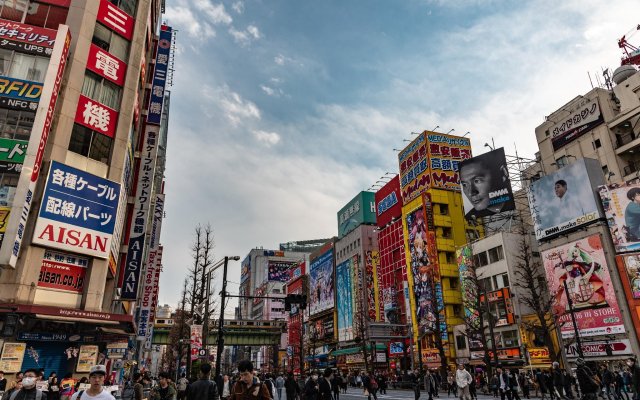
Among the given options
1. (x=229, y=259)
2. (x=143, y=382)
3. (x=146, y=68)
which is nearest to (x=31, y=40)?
(x=146, y=68)

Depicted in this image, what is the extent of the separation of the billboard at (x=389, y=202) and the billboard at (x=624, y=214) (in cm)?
3062

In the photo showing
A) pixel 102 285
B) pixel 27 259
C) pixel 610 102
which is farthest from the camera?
pixel 610 102

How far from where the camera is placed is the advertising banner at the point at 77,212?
1873cm

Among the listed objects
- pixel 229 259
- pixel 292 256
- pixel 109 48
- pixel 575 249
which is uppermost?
pixel 292 256

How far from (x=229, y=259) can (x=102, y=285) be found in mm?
6259

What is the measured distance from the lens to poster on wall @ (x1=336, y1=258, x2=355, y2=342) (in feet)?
227

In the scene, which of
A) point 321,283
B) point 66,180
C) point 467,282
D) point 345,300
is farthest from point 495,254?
point 321,283

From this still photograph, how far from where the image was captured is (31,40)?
67.3 feet

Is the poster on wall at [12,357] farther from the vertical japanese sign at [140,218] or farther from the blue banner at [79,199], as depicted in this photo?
the vertical japanese sign at [140,218]

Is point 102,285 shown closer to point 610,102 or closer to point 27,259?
point 27,259

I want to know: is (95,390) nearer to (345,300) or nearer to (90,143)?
(90,143)

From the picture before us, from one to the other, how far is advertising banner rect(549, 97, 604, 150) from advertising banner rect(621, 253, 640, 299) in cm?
1488

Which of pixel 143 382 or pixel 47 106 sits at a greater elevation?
pixel 47 106

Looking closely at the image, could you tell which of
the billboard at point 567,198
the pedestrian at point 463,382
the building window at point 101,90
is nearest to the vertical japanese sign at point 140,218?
the building window at point 101,90
